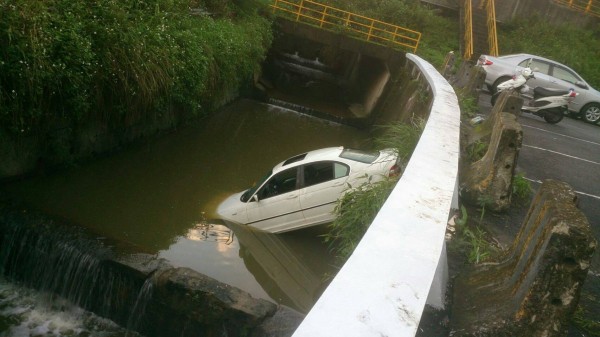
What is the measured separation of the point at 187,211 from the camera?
9.26 meters

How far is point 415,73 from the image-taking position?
54.0ft

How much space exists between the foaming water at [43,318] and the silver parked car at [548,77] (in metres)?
13.8

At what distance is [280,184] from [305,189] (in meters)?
0.58

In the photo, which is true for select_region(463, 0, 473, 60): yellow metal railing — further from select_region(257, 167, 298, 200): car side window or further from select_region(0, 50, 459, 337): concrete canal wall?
select_region(0, 50, 459, 337): concrete canal wall

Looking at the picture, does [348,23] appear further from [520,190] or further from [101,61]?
[520,190]

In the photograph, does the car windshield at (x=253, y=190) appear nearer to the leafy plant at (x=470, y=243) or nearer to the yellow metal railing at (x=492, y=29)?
the leafy plant at (x=470, y=243)

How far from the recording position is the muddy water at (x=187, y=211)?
7.50 metres

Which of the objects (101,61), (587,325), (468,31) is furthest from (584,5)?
(587,325)

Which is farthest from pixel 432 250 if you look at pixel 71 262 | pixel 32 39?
pixel 32 39

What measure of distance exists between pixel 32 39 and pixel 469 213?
19.7ft

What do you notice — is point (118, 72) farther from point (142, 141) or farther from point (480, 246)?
point (480, 246)

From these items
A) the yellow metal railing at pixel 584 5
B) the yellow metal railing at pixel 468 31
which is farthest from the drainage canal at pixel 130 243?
the yellow metal railing at pixel 584 5

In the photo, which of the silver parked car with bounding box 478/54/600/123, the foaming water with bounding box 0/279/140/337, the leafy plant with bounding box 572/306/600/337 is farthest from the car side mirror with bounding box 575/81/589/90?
the leafy plant with bounding box 572/306/600/337

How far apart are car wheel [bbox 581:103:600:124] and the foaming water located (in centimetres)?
1639
